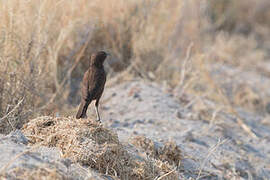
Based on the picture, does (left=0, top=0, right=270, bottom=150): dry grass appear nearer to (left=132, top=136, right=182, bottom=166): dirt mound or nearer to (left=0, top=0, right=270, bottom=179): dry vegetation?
(left=0, top=0, right=270, bottom=179): dry vegetation

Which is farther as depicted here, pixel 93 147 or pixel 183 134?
pixel 183 134

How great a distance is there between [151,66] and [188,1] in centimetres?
169

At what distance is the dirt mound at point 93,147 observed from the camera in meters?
2.88

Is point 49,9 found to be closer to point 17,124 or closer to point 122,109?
point 17,124

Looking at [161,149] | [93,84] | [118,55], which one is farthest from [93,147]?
[118,55]

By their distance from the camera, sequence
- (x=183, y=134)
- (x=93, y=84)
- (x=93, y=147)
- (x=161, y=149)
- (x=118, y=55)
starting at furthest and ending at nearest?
(x=118, y=55) < (x=183, y=134) < (x=161, y=149) < (x=93, y=84) < (x=93, y=147)

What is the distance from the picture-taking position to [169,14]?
265 inches

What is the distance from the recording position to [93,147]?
2.92 metres

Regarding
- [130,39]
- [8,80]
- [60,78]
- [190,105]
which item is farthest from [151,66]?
[8,80]

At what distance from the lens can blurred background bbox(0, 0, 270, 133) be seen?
13.3ft

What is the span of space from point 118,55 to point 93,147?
344cm

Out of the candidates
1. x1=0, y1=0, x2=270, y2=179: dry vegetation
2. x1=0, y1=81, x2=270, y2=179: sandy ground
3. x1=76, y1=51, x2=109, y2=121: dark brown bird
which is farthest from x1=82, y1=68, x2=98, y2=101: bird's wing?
x1=0, y1=0, x2=270, y2=179: dry vegetation

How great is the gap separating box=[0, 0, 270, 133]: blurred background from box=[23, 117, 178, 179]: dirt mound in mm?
311

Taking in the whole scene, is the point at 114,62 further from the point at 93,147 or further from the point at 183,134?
the point at 93,147
